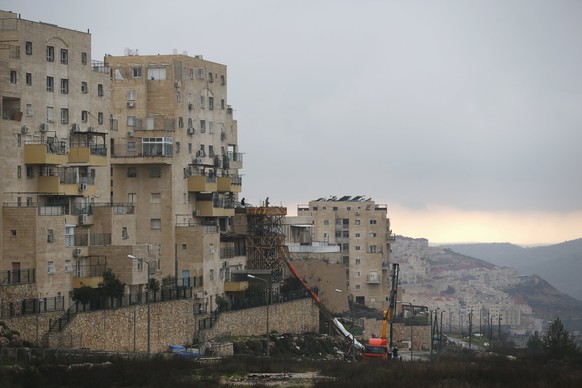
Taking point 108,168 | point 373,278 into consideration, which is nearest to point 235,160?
point 108,168

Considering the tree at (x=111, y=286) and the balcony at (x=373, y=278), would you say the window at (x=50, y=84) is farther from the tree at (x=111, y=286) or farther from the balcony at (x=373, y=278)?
the balcony at (x=373, y=278)

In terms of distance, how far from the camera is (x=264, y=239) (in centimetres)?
10862

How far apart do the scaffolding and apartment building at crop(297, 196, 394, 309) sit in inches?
1656

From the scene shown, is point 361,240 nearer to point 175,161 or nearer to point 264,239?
point 264,239

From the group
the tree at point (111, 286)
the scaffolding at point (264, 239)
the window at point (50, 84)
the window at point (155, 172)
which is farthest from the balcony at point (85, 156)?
the scaffolding at point (264, 239)

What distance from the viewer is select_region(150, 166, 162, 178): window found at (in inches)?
3760

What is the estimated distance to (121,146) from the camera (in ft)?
311

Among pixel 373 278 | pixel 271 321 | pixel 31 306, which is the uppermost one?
pixel 373 278

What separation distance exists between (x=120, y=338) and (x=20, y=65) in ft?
48.2

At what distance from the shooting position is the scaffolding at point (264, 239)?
108 meters

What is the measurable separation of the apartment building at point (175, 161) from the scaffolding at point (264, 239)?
5046 millimetres

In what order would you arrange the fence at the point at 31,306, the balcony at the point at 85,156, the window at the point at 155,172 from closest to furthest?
the fence at the point at 31,306
the balcony at the point at 85,156
the window at the point at 155,172

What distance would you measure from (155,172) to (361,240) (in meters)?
61.4

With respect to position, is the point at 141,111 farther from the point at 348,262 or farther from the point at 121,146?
the point at 348,262
